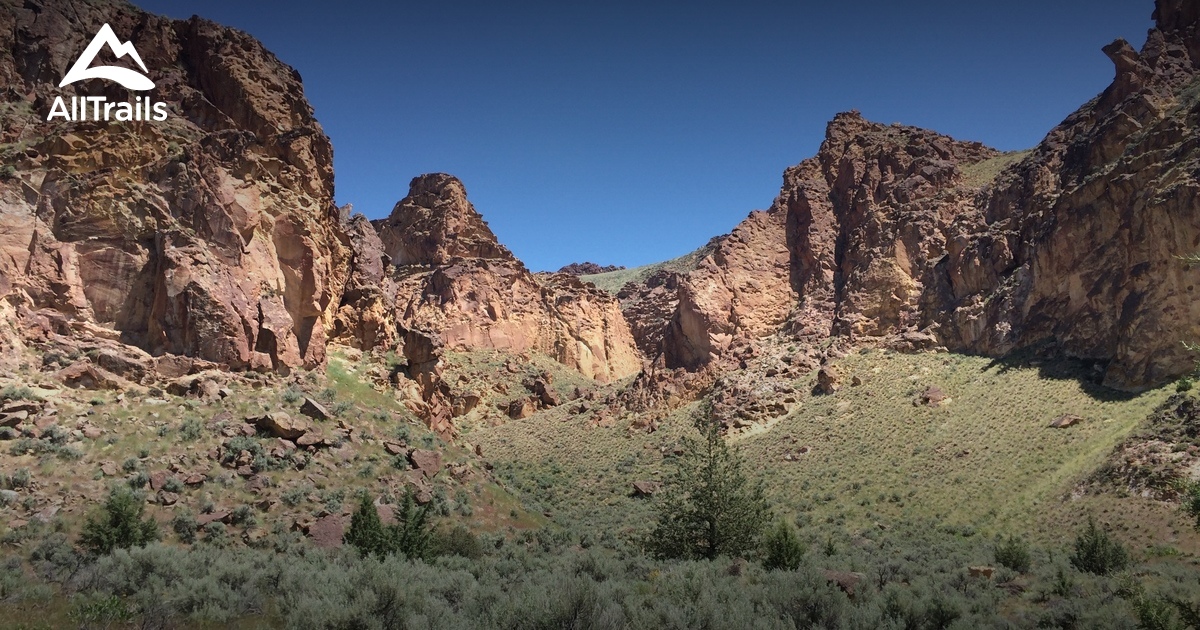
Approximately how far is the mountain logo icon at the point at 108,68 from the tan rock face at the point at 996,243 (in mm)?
43831

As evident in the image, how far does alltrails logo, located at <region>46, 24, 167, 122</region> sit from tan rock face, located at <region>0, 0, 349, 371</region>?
0.41m

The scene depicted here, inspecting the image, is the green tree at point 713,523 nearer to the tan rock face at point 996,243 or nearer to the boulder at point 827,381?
the tan rock face at point 996,243

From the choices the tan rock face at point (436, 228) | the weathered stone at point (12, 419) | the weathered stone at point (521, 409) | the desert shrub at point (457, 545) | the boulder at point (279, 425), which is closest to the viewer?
the weathered stone at point (12, 419)

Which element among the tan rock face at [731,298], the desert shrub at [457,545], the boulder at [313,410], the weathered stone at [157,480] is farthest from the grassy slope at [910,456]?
the weathered stone at [157,480]

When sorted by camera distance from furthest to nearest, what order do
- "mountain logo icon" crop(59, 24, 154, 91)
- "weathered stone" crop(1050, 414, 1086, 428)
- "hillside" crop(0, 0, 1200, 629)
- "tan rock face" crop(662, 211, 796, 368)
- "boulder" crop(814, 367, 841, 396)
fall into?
1. "tan rock face" crop(662, 211, 796, 368)
2. "boulder" crop(814, 367, 841, 396)
3. "weathered stone" crop(1050, 414, 1086, 428)
4. "mountain logo icon" crop(59, 24, 154, 91)
5. "hillside" crop(0, 0, 1200, 629)

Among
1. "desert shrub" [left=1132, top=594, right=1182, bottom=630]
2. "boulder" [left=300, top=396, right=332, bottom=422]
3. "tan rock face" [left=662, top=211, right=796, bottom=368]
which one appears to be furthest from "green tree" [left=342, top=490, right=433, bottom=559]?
"tan rock face" [left=662, top=211, right=796, bottom=368]

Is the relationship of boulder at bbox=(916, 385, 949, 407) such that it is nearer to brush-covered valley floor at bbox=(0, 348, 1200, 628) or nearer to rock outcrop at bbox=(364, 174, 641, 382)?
brush-covered valley floor at bbox=(0, 348, 1200, 628)

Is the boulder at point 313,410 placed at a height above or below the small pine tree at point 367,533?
above

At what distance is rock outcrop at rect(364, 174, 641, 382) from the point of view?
7319 centimetres

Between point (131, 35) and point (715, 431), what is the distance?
3238 cm

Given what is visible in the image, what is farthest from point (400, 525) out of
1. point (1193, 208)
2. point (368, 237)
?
point (1193, 208)

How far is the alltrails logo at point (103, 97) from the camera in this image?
84.0ft

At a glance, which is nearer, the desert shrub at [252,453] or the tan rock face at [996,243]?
the desert shrub at [252,453]

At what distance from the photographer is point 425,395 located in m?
35.5
